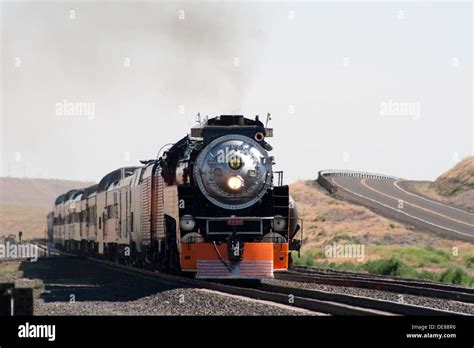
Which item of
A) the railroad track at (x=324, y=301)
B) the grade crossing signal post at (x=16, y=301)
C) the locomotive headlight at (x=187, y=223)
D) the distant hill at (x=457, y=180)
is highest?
the distant hill at (x=457, y=180)

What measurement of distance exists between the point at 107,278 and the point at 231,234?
807 centimetres

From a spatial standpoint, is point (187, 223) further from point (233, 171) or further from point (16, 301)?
point (16, 301)

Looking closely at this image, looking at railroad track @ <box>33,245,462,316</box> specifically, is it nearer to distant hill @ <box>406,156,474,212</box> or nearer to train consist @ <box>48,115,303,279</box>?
train consist @ <box>48,115,303,279</box>

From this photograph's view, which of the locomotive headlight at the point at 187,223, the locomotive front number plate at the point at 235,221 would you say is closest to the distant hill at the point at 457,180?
the locomotive front number plate at the point at 235,221

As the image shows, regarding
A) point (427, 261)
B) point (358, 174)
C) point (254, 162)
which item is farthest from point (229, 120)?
point (358, 174)

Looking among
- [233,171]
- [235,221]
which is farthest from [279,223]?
Answer: [233,171]

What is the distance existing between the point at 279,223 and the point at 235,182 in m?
1.74

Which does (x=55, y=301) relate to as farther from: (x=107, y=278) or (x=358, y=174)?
(x=358, y=174)

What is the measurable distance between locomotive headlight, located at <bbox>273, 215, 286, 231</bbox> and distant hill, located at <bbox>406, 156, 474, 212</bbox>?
192ft

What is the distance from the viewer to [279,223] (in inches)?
1011

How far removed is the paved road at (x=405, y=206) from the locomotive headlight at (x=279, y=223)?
37081 millimetres

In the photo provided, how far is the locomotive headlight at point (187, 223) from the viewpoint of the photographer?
2489cm

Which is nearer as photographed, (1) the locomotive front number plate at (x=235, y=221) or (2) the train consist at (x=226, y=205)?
(2) the train consist at (x=226, y=205)

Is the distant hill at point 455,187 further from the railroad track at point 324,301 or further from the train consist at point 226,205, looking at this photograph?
the railroad track at point 324,301
